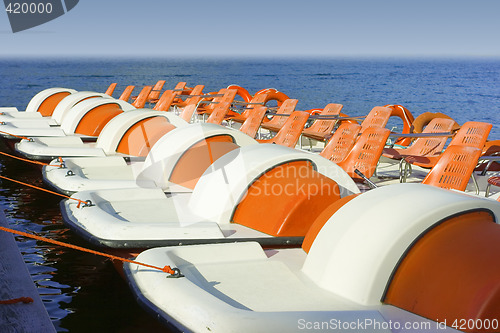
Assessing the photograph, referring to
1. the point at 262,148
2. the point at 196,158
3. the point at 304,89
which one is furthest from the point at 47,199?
the point at 304,89

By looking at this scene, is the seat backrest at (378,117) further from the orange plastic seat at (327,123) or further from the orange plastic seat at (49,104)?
the orange plastic seat at (49,104)

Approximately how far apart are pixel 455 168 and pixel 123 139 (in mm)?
5531

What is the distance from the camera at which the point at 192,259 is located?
15.2 ft

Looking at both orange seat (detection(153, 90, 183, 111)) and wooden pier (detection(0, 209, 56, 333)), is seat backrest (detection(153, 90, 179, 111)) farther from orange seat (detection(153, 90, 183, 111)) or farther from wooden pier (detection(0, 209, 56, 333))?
wooden pier (detection(0, 209, 56, 333))

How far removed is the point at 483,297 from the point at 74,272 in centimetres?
395

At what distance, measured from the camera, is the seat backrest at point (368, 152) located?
7738 millimetres

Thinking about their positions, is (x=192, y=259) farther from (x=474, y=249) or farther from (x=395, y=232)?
(x=474, y=249)

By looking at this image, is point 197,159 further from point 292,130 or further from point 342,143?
point 292,130

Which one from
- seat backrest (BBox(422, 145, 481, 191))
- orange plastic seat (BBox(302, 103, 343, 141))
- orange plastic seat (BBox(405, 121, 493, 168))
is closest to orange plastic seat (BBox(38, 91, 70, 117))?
orange plastic seat (BBox(302, 103, 343, 141))

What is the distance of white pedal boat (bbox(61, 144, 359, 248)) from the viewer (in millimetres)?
5367

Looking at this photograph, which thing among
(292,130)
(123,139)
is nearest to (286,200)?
(292,130)

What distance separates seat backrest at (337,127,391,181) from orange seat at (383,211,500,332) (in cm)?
380

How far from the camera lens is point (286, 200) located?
18.4 ft

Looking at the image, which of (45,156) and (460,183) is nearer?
(460,183)
